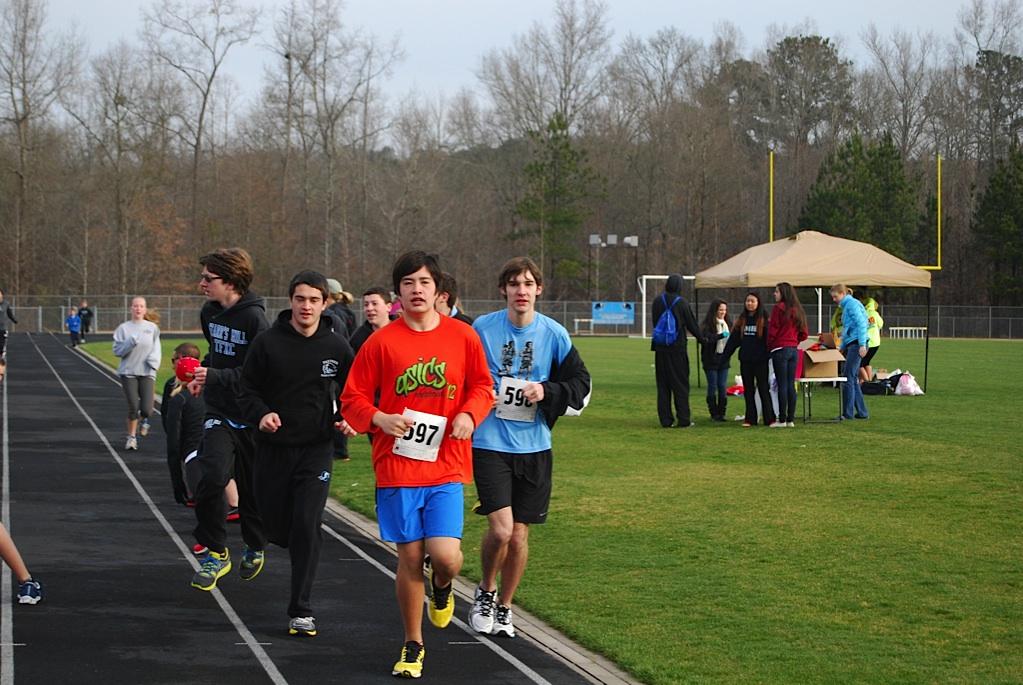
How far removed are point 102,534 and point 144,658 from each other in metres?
3.99

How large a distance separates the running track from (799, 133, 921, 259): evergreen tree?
193 ft

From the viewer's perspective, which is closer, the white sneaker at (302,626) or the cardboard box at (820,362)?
the white sneaker at (302,626)

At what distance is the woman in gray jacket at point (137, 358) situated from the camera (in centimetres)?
1619

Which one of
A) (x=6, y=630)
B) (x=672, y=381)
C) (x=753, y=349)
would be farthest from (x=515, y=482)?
(x=672, y=381)

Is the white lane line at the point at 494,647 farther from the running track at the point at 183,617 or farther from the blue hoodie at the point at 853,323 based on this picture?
the blue hoodie at the point at 853,323

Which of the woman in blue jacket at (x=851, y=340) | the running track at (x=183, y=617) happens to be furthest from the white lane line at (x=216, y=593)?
the woman in blue jacket at (x=851, y=340)

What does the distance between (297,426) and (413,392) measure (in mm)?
1217

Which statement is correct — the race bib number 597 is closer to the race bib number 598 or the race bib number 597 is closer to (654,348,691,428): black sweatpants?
the race bib number 598

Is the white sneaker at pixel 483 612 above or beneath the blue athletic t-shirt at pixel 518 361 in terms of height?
beneath

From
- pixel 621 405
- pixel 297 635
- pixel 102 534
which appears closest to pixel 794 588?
pixel 297 635

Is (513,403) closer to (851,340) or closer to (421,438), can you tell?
(421,438)

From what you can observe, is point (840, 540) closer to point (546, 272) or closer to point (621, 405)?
point (621, 405)

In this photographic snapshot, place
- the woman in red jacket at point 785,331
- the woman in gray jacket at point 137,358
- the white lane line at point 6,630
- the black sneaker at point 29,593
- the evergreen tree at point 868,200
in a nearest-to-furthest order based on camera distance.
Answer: the white lane line at point 6,630, the black sneaker at point 29,593, the woman in gray jacket at point 137,358, the woman in red jacket at point 785,331, the evergreen tree at point 868,200

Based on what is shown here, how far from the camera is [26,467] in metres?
14.6
